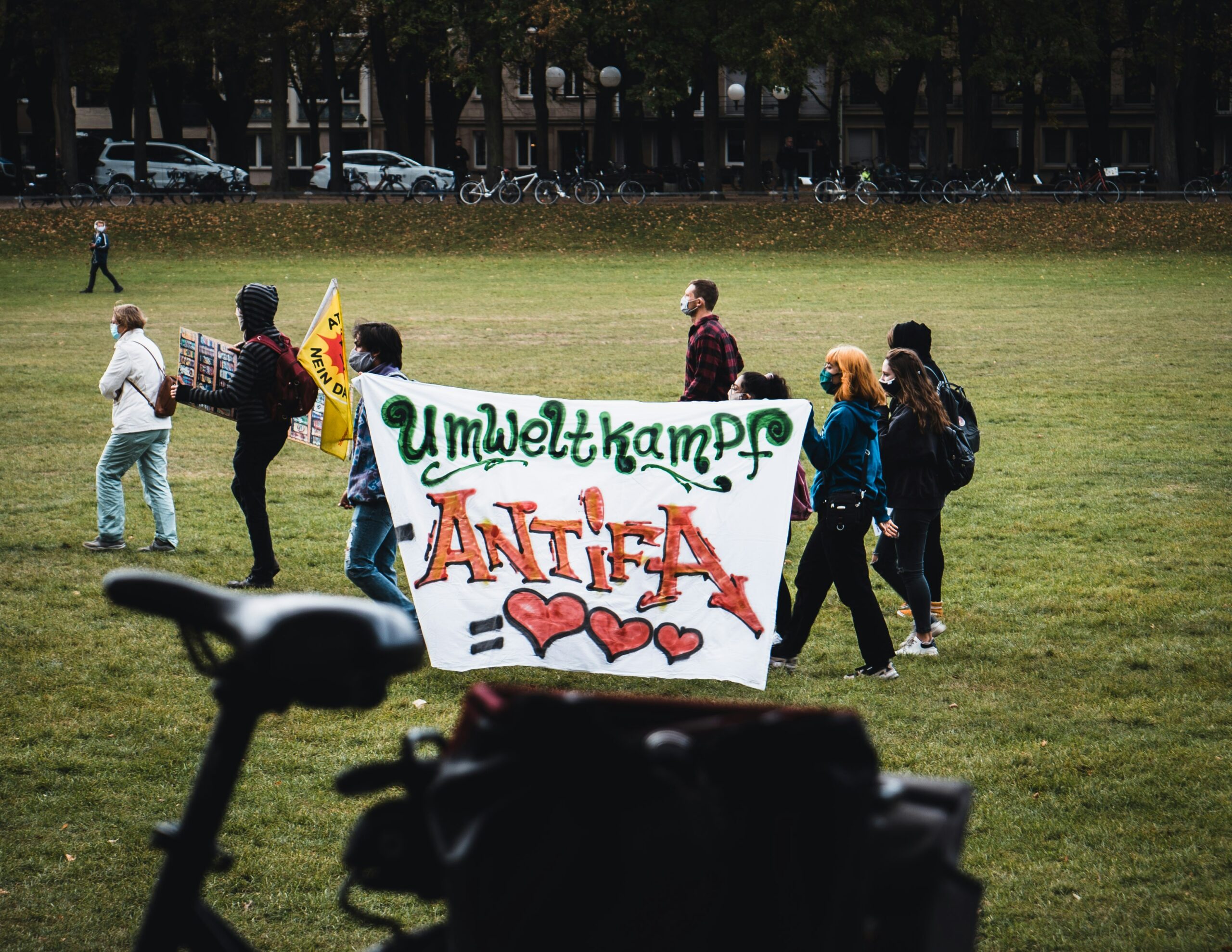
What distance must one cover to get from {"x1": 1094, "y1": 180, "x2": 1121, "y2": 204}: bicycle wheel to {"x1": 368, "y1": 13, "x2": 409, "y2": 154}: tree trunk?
85.8 feet

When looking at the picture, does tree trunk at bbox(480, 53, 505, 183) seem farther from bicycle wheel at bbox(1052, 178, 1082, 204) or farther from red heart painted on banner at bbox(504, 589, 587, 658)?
red heart painted on banner at bbox(504, 589, 587, 658)

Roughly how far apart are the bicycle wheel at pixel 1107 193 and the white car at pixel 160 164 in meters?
29.3

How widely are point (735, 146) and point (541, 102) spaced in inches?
1467

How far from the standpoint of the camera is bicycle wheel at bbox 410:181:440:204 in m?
45.3

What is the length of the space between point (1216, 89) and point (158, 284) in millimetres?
47508

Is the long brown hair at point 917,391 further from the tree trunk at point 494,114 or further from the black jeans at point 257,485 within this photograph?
the tree trunk at point 494,114

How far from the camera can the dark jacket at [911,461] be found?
7.84 m

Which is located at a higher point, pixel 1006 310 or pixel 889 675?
pixel 1006 310

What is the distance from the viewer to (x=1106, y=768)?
6301 mm

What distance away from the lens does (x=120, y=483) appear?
10898mm

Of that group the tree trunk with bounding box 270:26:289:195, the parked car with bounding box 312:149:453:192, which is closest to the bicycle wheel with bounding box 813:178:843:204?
the parked car with bounding box 312:149:453:192

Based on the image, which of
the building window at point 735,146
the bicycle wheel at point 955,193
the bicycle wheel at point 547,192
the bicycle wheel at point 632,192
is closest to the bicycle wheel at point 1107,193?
the bicycle wheel at point 955,193

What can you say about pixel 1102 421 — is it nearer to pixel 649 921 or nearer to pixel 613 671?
pixel 613 671

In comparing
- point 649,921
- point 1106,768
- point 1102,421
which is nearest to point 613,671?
point 1106,768
